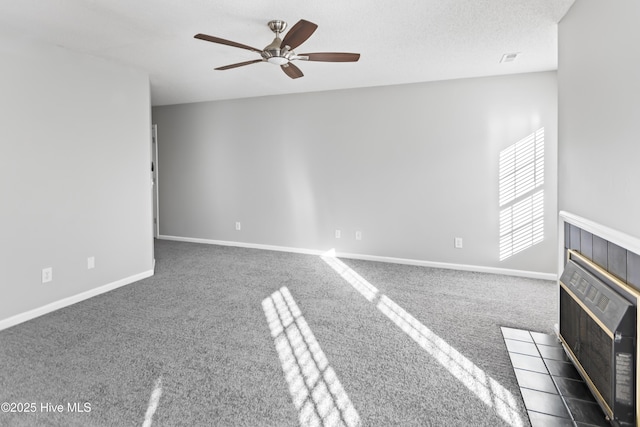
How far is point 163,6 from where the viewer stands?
7.68ft

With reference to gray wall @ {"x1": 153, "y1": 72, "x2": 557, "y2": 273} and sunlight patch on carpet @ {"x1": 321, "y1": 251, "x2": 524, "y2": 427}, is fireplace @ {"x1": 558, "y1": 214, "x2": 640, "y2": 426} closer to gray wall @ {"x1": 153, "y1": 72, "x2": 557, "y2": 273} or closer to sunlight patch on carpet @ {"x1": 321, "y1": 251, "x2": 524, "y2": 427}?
sunlight patch on carpet @ {"x1": 321, "y1": 251, "x2": 524, "y2": 427}

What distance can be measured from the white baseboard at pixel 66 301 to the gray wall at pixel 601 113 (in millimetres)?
4170

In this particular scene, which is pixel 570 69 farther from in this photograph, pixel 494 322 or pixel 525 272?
pixel 525 272

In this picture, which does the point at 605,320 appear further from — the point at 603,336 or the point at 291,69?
the point at 291,69

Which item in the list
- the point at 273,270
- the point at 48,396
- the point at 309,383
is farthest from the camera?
the point at 273,270

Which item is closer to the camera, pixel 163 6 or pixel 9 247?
pixel 163 6

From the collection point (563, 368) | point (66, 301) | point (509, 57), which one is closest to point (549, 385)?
point (563, 368)

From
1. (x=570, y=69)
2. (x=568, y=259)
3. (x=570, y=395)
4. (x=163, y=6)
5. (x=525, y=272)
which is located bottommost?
(x=570, y=395)

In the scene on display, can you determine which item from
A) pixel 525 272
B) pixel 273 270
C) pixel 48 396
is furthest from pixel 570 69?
pixel 48 396

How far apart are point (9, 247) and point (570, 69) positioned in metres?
4.45

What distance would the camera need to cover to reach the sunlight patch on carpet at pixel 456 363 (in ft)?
5.74

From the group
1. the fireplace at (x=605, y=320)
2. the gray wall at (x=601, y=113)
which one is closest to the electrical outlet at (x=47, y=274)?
the fireplace at (x=605, y=320)

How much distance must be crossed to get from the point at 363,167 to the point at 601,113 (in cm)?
298

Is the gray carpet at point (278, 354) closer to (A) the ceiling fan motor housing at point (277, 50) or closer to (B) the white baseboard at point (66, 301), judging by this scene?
(B) the white baseboard at point (66, 301)
